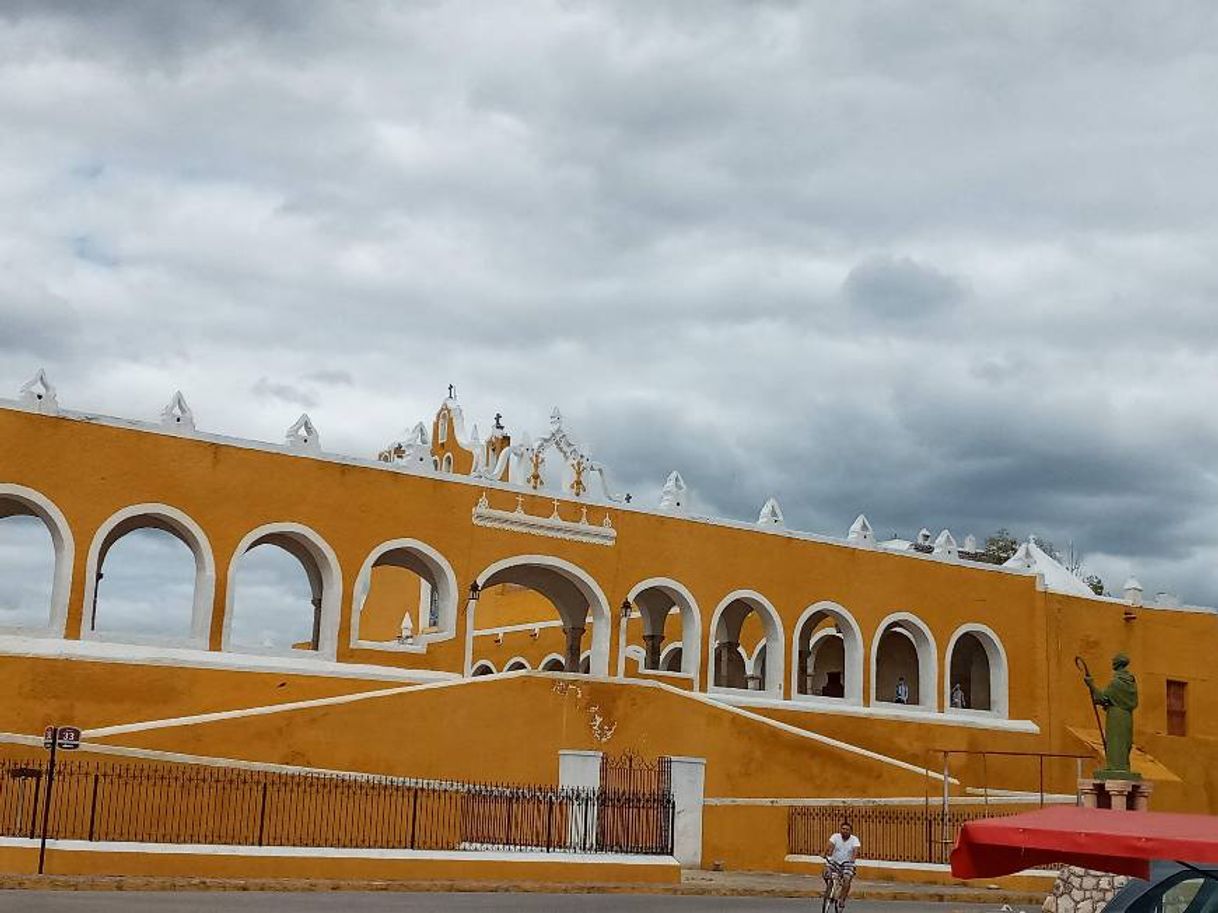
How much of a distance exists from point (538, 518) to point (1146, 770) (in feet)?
41.0

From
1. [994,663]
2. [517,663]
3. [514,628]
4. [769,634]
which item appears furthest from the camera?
[514,628]

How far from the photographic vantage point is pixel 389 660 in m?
21.4

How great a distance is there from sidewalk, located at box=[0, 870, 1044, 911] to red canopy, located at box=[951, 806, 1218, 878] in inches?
350

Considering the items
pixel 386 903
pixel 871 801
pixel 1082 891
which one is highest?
pixel 871 801

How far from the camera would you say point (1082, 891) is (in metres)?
13.7

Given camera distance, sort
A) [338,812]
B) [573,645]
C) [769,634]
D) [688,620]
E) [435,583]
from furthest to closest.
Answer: [573,645], [769,634], [688,620], [435,583], [338,812]

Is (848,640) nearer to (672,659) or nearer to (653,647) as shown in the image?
(653,647)

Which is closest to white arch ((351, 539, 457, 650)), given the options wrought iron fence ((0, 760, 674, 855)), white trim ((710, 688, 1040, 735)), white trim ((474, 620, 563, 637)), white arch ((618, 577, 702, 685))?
white arch ((618, 577, 702, 685))

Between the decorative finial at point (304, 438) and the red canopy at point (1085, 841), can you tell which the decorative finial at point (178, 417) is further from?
the red canopy at point (1085, 841)

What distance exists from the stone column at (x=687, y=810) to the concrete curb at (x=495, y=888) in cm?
161

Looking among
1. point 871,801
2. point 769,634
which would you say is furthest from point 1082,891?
point 769,634

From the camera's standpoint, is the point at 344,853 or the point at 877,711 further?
the point at 877,711

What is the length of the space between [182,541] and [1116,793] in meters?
12.3

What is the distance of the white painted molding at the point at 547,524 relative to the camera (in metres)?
22.5
